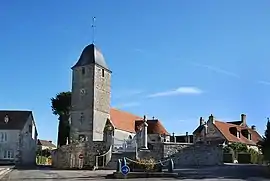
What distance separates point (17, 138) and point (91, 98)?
14.4 m

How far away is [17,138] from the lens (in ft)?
224

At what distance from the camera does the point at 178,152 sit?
42.3 m

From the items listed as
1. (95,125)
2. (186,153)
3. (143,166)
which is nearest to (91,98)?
(95,125)

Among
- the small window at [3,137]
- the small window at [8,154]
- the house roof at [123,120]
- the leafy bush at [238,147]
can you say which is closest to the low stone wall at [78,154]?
the house roof at [123,120]

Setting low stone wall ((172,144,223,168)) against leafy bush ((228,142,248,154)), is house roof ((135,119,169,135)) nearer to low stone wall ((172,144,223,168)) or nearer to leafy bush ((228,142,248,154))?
leafy bush ((228,142,248,154))

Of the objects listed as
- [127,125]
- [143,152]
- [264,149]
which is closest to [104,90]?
[127,125]

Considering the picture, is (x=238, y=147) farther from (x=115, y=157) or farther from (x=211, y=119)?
(x=115, y=157)

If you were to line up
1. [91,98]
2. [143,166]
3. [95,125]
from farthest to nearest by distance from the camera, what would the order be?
[91,98] < [95,125] < [143,166]

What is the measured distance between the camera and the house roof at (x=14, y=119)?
2712 inches

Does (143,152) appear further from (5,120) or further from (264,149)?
(5,120)

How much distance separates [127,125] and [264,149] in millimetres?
42132

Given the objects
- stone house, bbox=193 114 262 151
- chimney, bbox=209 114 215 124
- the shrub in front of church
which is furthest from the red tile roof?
the shrub in front of church

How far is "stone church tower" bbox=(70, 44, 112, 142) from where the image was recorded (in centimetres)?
6344

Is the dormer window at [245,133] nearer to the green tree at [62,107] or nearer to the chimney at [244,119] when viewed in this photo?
the chimney at [244,119]
